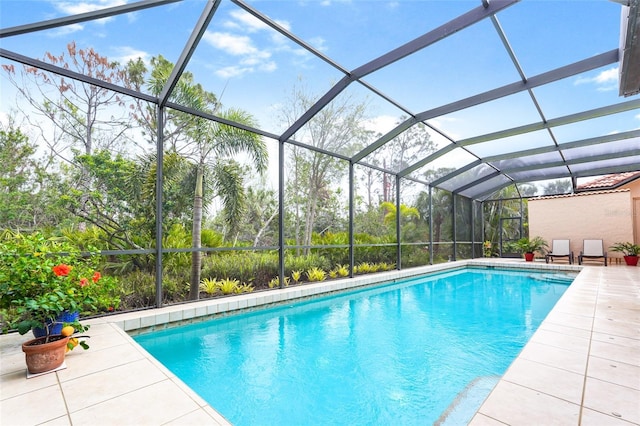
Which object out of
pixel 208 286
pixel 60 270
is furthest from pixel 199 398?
pixel 208 286

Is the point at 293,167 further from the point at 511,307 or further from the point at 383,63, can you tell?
the point at 511,307

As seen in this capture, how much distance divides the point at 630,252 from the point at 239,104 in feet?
43.1

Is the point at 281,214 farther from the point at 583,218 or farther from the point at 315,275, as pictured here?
the point at 583,218

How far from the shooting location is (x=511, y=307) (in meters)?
6.12

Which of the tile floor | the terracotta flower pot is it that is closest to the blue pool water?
the tile floor

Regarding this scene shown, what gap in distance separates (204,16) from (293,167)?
523 cm

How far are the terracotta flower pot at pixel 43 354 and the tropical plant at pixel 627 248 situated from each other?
14.6 metres

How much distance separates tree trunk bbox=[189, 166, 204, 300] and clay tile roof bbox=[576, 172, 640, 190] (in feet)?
48.0

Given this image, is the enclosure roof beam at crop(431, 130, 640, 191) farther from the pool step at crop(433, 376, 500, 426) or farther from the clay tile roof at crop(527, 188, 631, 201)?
the pool step at crop(433, 376, 500, 426)

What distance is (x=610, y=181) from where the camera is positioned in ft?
40.0

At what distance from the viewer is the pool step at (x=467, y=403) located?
2426mm

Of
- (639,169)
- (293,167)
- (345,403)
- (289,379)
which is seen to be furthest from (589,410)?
(639,169)

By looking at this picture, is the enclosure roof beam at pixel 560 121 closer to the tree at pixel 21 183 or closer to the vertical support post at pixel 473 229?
the vertical support post at pixel 473 229

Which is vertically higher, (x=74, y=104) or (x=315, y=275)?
(x=74, y=104)
